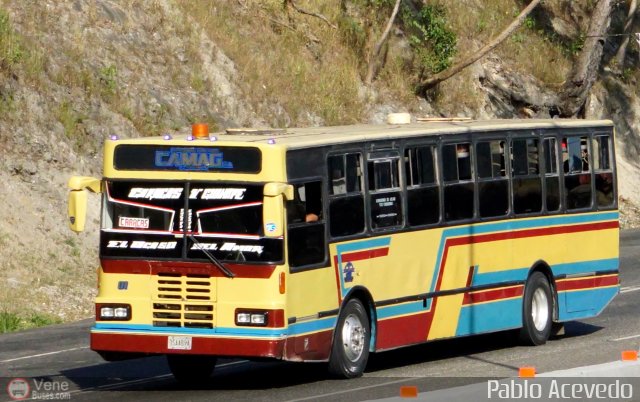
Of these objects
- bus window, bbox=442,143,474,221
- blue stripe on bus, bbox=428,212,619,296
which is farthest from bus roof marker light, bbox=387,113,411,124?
blue stripe on bus, bbox=428,212,619,296

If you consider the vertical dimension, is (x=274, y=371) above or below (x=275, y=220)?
below

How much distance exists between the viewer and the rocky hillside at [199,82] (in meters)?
26.4

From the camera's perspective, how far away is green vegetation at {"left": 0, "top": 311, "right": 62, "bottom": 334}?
72.8 feet

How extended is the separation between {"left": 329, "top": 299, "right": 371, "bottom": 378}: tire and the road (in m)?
0.15

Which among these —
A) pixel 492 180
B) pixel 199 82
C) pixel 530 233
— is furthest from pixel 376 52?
pixel 492 180

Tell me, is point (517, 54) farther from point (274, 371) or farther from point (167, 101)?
point (274, 371)

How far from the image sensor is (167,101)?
1224 inches

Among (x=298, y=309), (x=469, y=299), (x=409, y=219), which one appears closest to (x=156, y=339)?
(x=298, y=309)

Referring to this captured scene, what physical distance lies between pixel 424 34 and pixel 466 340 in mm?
21418

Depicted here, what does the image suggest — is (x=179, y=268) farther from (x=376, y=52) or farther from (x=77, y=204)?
(x=376, y=52)

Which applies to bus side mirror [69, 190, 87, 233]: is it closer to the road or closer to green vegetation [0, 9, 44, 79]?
the road

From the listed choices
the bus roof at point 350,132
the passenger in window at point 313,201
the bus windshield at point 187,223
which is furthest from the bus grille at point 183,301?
the bus roof at point 350,132

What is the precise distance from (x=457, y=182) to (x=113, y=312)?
5.05m

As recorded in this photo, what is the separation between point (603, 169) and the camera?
20359mm
